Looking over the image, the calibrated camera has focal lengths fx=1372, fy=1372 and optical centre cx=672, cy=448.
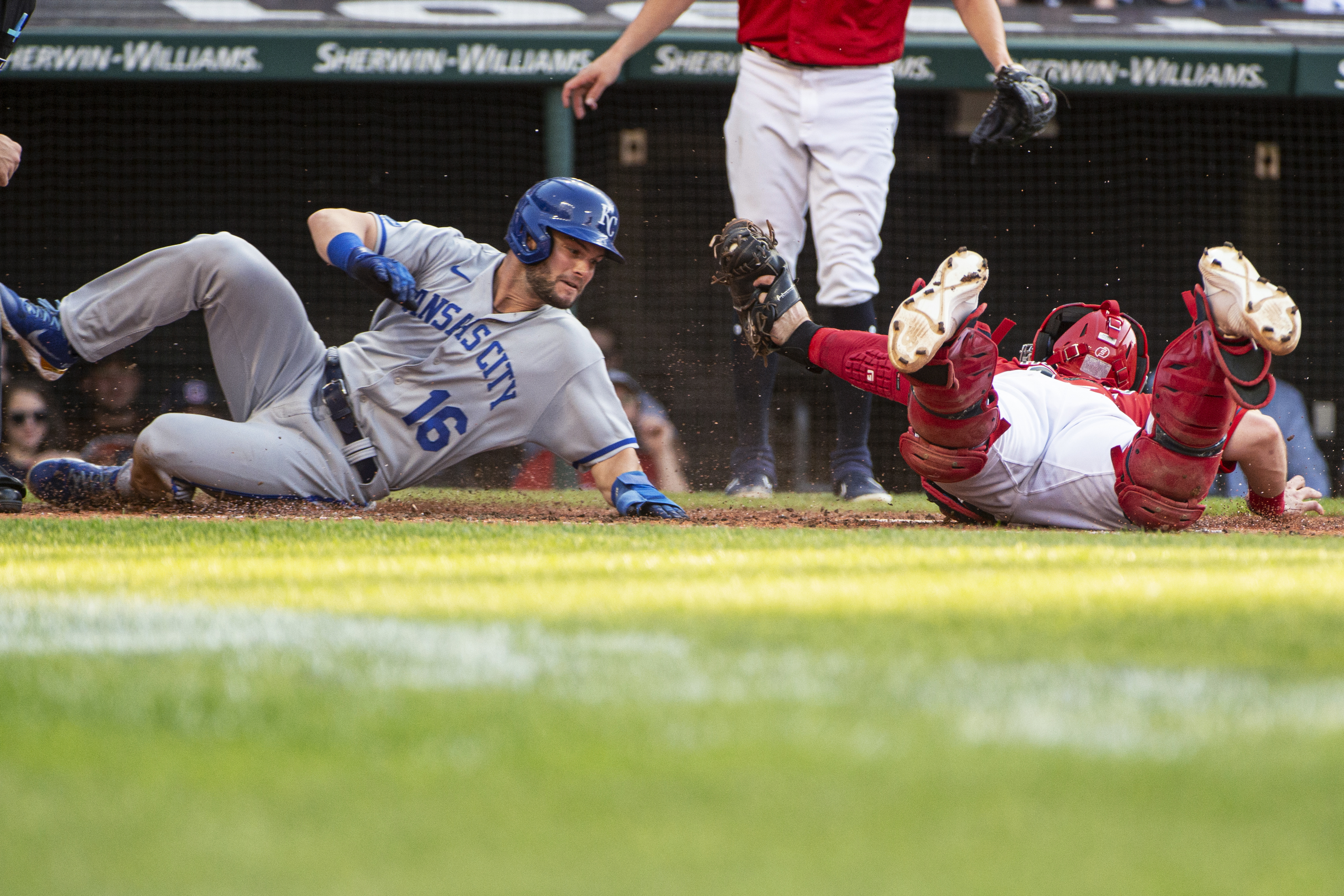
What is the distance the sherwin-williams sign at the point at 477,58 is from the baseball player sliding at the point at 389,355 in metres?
2.84

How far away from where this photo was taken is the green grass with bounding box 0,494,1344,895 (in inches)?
29.4

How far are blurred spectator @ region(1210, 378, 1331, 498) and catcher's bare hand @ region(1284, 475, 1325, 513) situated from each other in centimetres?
144

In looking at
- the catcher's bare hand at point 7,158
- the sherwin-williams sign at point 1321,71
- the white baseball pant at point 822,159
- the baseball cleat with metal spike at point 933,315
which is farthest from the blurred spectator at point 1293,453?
the catcher's bare hand at point 7,158

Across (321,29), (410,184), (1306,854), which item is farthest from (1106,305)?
(410,184)

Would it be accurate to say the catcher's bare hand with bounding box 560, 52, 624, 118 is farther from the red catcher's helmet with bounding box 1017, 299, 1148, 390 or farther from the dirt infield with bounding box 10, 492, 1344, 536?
the red catcher's helmet with bounding box 1017, 299, 1148, 390

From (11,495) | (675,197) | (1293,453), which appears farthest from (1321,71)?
(11,495)

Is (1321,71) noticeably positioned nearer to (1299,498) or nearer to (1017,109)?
(1017,109)

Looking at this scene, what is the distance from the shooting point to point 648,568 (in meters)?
1.98

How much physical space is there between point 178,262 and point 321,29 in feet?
10.3

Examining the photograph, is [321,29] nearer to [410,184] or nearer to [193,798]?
[410,184]

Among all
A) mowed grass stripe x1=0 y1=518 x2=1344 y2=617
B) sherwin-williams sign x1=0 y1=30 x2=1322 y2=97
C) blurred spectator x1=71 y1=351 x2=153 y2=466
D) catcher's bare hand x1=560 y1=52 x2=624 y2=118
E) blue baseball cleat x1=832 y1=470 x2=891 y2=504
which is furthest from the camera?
blurred spectator x1=71 y1=351 x2=153 y2=466

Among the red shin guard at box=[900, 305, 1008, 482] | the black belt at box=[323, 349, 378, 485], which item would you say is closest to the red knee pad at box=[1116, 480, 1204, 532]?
the red shin guard at box=[900, 305, 1008, 482]

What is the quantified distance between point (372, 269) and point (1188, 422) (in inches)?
66.8

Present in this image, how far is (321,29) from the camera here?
6.01 meters
